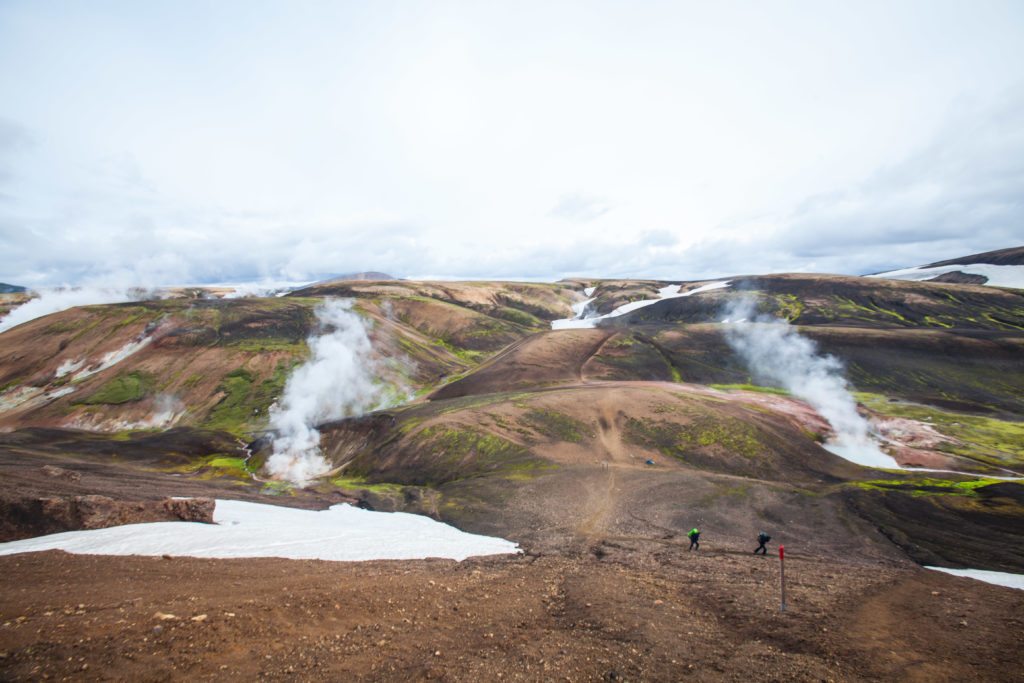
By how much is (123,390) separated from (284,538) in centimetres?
7173

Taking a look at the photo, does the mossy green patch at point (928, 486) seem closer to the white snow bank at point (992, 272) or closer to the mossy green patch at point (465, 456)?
the mossy green patch at point (465, 456)

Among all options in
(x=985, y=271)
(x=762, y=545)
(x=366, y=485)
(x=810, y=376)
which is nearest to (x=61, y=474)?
(x=366, y=485)

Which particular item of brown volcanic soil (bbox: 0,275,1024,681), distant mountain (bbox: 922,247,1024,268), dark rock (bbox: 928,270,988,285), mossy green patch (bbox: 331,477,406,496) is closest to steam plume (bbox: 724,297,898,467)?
brown volcanic soil (bbox: 0,275,1024,681)

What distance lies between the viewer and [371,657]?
10.7 metres

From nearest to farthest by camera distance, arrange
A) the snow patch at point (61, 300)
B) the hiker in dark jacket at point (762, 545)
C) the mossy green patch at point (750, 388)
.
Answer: the hiker in dark jacket at point (762, 545) → the mossy green patch at point (750, 388) → the snow patch at point (61, 300)

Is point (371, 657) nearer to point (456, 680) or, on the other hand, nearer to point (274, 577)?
point (456, 680)

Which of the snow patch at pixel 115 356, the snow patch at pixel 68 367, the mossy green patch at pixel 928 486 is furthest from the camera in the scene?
the snow patch at pixel 68 367

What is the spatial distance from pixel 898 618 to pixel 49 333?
13156 cm

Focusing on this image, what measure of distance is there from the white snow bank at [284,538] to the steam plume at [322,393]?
19.9m

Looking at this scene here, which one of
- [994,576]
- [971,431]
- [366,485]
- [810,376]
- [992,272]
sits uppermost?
[992,272]

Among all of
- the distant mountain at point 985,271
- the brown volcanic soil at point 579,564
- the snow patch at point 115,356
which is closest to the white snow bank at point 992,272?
the distant mountain at point 985,271

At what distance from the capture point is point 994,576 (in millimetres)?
19281

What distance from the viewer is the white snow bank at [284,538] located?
688 inches

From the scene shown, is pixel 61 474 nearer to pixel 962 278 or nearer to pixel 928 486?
pixel 928 486
